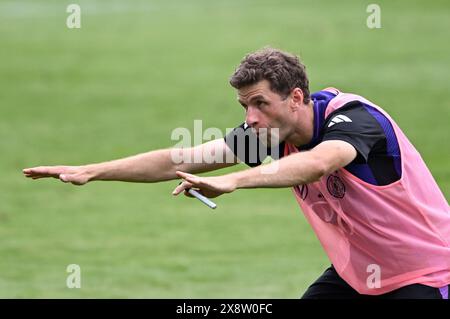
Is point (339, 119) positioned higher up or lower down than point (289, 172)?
higher up

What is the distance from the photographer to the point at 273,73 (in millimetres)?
7051

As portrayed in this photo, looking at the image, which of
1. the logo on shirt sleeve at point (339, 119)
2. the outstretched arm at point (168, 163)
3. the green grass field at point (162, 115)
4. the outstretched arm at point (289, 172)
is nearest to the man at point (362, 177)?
the logo on shirt sleeve at point (339, 119)

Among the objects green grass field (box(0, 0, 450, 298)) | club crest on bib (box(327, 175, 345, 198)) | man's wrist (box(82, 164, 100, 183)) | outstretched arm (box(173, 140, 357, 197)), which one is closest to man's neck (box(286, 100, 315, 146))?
club crest on bib (box(327, 175, 345, 198))

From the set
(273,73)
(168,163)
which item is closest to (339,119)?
(273,73)

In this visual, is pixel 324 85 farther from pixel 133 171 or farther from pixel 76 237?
pixel 133 171

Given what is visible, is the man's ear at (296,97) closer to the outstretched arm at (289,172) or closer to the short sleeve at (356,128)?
the short sleeve at (356,128)

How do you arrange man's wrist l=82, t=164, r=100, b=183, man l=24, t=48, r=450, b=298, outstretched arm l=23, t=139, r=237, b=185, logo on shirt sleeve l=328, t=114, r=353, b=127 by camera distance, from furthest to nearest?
outstretched arm l=23, t=139, r=237, b=185 → man's wrist l=82, t=164, r=100, b=183 → man l=24, t=48, r=450, b=298 → logo on shirt sleeve l=328, t=114, r=353, b=127

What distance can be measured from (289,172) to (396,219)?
1038 millimetres

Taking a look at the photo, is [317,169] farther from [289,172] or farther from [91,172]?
[91,172]

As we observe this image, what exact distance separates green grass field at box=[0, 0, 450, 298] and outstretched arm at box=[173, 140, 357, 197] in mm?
4706

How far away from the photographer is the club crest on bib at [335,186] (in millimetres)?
7082

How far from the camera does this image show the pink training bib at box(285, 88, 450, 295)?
277 inches

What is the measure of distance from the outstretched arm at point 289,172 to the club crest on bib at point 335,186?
455 millimetres

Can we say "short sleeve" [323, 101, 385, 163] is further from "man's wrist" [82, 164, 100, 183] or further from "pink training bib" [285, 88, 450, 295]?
"man's wrist" [82, 164, 100, 183]
